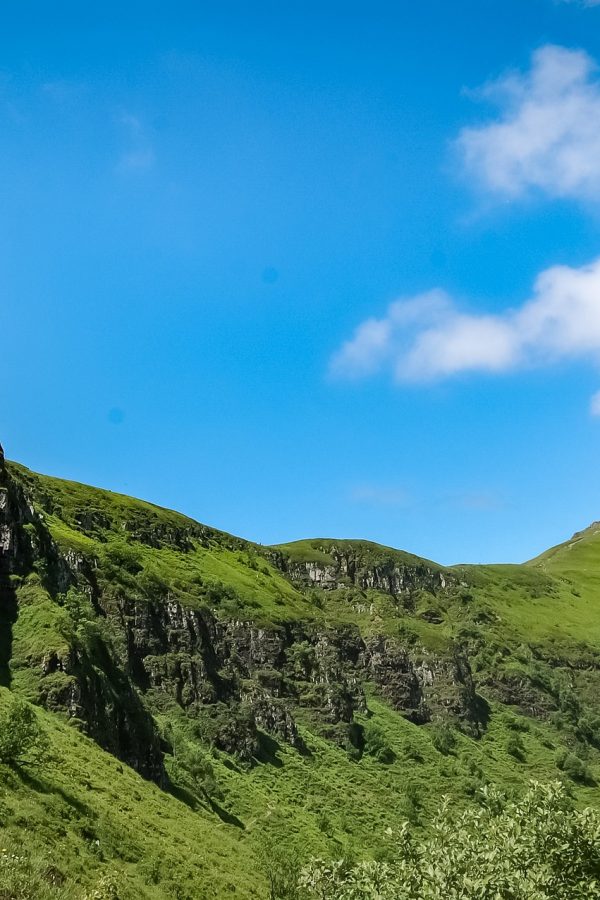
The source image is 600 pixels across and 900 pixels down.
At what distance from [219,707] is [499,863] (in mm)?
90190

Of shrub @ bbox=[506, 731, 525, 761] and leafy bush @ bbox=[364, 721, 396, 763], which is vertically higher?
leafy bush @ bbox=[364, 721, 396, 763]

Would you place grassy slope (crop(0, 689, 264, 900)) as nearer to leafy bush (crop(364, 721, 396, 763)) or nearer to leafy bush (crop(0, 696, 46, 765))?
leafy bush (crop(0, 696, 46, 765))

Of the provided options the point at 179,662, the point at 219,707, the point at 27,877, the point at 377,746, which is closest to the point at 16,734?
the point at 27,877

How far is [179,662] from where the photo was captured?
4154 inches

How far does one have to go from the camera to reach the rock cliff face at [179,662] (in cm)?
6769

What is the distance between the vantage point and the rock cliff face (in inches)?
2665

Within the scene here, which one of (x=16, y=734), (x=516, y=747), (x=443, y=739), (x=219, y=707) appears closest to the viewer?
(x=16, y=734)

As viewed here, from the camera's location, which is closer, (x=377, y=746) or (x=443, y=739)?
(x=377, y=746)

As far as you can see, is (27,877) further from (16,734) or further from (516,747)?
(516,747)

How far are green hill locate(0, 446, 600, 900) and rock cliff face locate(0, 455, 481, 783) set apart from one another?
34 cm

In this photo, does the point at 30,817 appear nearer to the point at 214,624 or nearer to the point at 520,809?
the point at 520,809

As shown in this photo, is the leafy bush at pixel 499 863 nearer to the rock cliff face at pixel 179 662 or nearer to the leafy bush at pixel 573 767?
the rock cliff face at pixel 179 662

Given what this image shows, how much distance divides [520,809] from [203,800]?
6215cm

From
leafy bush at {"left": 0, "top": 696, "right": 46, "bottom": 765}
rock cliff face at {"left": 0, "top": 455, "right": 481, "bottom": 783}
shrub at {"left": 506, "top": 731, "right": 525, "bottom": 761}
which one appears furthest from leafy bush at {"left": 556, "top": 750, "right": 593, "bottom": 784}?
leafy bush at {"left": 0, "top": 696, "right": 46, "bottom": 765}
